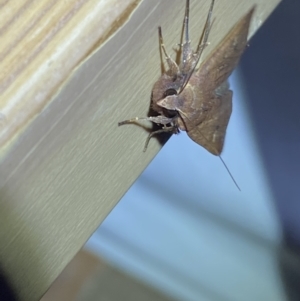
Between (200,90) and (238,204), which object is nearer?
(200,90)

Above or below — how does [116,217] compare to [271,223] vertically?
below

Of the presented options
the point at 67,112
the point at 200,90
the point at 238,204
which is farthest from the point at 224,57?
the point at 238,204

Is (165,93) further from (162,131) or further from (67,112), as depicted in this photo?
(67,112)

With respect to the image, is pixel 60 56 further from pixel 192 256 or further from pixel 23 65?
pixel 192 256

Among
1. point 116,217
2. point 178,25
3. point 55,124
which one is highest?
point 178,25

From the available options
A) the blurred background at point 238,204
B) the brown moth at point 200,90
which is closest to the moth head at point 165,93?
the brown moth at point 200,90

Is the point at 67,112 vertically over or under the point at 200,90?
under

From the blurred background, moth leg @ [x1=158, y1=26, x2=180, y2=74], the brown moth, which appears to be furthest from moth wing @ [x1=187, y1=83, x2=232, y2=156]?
the blurred background

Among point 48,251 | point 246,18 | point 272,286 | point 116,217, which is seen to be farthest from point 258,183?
point 48,251
